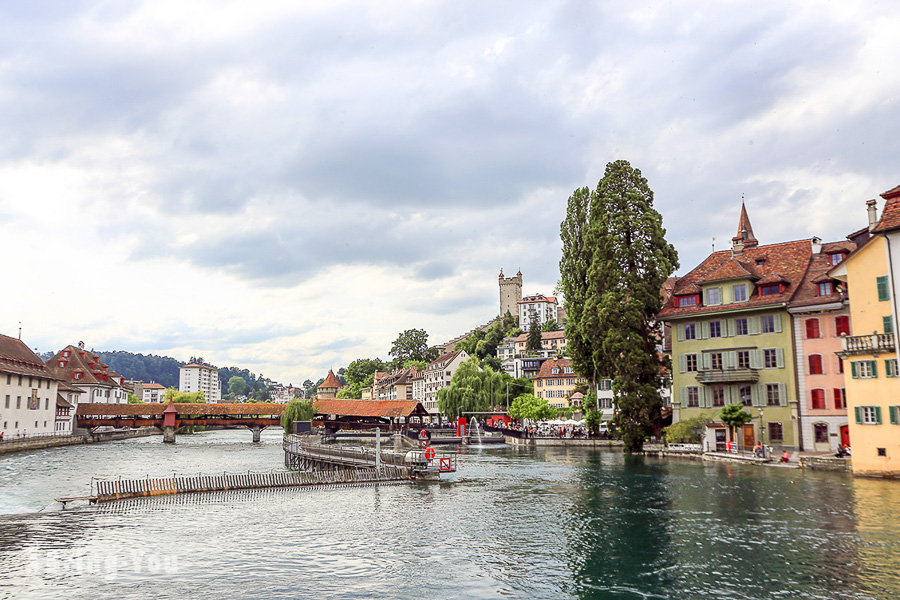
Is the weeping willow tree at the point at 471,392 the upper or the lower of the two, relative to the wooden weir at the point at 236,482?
upper

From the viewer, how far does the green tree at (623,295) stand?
5138 centimetres

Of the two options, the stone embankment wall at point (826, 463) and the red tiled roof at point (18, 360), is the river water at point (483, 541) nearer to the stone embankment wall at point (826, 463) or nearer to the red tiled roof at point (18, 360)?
the stone embankment wall at point (826, 463)

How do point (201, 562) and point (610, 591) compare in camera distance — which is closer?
point (610, 591)

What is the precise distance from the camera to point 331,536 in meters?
24.5

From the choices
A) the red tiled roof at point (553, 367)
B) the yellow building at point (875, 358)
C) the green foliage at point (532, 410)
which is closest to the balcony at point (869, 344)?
the yellow building at point (875, 358)

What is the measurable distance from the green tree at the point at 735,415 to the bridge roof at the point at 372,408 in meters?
38.5

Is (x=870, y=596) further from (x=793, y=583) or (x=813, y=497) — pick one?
(x=813, y=497)

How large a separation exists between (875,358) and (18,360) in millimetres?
86371

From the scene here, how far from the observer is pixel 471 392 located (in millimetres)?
93438

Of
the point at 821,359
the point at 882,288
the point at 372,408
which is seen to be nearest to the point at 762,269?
the point at 821,359

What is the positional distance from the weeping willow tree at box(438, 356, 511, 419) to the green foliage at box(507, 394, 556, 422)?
14.3ft

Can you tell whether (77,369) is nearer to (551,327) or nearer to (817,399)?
(817,399)

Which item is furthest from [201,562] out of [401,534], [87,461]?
[87,461]

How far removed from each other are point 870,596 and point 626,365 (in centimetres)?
3550
